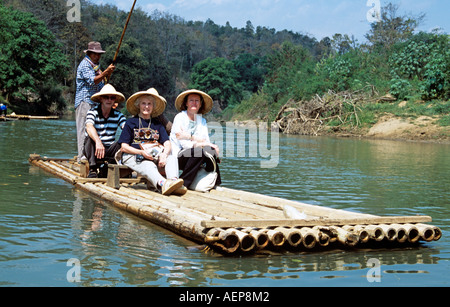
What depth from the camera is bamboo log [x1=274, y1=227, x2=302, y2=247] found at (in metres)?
4.29

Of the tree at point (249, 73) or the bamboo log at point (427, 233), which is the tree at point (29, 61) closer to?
the bamboo log at point (427, 233)

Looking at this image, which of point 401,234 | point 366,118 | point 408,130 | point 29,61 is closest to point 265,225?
point 401,234

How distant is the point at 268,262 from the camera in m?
4.17

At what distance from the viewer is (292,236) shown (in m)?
4.32

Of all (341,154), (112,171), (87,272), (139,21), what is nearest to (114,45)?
(139,21)

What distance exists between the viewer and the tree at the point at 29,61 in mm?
33031

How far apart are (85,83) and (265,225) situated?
4628 millimetres

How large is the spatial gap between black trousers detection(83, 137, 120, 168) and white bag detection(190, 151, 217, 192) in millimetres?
1104

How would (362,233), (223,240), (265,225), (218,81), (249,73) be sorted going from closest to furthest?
(223,240) → (265,225) → (362,233) → (218,81) → (249,73)

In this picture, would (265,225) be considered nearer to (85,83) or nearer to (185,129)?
(185,129)

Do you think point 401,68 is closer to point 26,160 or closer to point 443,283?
point 26,160

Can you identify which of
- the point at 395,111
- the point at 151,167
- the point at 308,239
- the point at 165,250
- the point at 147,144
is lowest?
the point at 165,250

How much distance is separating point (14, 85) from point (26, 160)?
81.3ft

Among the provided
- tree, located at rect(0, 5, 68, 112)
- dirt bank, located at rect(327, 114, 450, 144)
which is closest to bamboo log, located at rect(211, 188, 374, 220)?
dirt bank, located at rect(327, 114, 450, 144)
